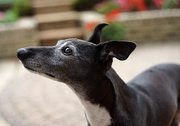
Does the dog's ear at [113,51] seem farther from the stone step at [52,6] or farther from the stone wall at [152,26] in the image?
the stone step at [52,6]

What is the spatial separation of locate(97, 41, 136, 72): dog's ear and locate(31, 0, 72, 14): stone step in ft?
27.9

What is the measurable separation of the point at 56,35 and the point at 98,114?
680 cm

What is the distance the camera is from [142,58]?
6965 mm

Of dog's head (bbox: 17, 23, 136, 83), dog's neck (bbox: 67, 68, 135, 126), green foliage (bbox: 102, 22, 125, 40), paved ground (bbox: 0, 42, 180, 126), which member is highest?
dog's head (bbox: 17, 23, 136, 83)

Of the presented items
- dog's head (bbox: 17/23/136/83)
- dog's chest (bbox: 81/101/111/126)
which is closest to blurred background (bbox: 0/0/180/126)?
dog's chest (bbox: 81/101/111/126)

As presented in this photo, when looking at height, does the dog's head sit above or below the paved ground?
above

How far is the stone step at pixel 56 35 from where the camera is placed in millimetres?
8664

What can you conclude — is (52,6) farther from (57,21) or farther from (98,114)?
(98,114)

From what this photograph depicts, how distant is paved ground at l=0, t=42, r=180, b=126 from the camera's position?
4.32 metres

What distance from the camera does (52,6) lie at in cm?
1036

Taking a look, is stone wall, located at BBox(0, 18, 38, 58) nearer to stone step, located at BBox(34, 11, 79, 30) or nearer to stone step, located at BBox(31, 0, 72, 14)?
stone step, located at BBox(34, 11, 79, 30)

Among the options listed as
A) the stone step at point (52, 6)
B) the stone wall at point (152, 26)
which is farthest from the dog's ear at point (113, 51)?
the stone step at point (52, 6)

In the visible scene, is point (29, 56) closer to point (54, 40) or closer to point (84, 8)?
point (54, 40)

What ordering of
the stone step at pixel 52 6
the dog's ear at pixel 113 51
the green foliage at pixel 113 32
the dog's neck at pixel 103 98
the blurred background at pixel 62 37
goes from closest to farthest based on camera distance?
the dog's ear at pixel 113 51 < the dog's neck at pixel 103 98 < the blurred background at pixel 62 37 < the green foliage at pixel 113 32 < the stone step at pixel 52 6
